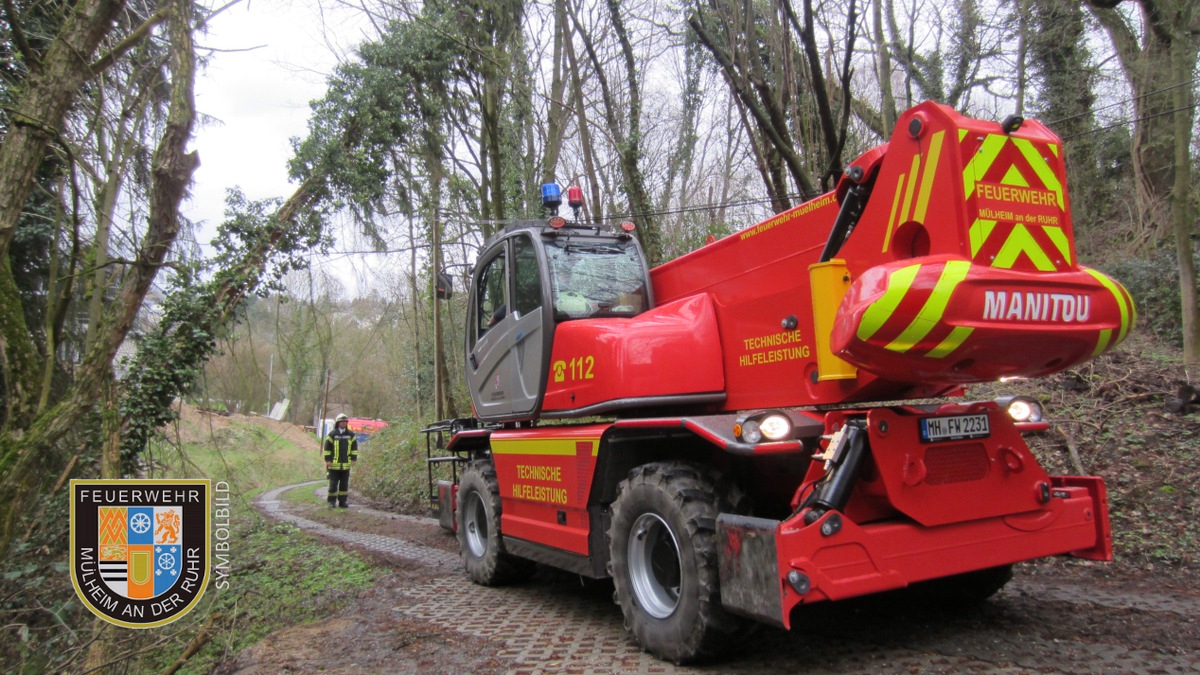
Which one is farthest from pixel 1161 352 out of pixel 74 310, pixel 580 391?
pixel 74 310

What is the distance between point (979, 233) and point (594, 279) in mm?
3220

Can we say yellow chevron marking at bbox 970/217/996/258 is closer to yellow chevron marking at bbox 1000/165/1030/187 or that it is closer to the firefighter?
yellow chevron marking at bbox 1000/165/1030/187

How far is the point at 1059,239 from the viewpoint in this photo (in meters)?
3.77

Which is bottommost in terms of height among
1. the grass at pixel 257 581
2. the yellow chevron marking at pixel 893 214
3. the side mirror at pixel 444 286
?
the grass at pixel 257 581

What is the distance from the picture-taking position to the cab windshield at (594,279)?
238 inches

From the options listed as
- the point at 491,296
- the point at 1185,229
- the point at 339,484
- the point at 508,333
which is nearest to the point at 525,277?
the point at 508,333

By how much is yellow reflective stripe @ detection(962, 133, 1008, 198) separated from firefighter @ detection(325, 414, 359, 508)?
42.9ft

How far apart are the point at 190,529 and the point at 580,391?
2574mm

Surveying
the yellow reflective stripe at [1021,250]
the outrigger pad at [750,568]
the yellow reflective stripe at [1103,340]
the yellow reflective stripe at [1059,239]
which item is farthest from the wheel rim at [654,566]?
the yellow reflective stripe at [1059,239]

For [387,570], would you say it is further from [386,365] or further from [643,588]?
[386,365]

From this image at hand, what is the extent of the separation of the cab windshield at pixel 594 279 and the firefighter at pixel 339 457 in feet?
32.3

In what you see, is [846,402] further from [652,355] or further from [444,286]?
[444,286]

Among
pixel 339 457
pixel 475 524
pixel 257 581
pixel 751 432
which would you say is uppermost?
pixel 751 432

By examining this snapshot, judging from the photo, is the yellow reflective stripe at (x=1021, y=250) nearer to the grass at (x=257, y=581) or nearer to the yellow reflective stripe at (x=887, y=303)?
the yellow reflective stripe at (x=887, y=303)
